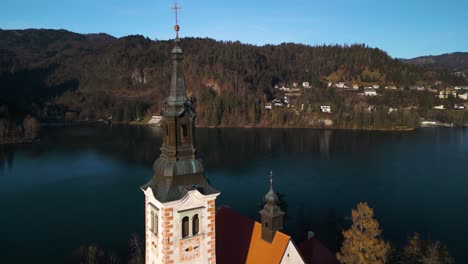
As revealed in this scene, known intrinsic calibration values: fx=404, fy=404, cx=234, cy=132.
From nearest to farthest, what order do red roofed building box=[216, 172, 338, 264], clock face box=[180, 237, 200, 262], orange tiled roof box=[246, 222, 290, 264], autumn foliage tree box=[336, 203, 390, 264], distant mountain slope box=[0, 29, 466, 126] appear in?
clock face box=[180, 237, 200, 262] → orange tiled roof box=[246, 222, 290, 264] → red roofed building box=[216, 172, 338, 264] → autumn foliage tree box=[336, 203, 390, 264] → distant mountain slope box=[0, 29, 466, 126]

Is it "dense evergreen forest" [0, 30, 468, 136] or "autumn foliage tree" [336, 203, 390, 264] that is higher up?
"dense evergreen forest" [0, 30, 468, 136]

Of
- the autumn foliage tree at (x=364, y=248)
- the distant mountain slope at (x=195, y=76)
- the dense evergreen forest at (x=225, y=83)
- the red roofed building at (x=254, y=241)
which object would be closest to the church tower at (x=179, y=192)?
the red roofed building at (x=254, y=241)

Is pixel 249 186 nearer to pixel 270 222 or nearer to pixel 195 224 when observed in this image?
pixel 270 222

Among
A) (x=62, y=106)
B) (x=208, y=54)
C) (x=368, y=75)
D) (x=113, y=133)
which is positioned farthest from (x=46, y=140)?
(x=368, y=75)

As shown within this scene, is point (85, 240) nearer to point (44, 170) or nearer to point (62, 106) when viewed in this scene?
point (44, 170)

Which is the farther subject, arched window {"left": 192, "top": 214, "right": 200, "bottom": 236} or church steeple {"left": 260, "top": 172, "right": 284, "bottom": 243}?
church steeple {"left": 260, "top": 172, "right": 284, "bottom": 243}

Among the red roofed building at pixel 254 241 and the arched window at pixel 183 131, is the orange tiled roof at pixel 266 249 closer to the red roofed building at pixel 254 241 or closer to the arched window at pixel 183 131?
the red roofed building at pixel 254 241

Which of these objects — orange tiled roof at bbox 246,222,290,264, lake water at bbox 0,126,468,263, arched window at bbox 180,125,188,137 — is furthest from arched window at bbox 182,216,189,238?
lake water at bbox 0,126,468,263

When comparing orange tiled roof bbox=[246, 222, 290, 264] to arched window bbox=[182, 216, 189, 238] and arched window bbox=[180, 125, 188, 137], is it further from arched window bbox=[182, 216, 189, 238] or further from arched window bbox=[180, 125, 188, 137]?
arched window bbox=[180, 125, 188, 137]

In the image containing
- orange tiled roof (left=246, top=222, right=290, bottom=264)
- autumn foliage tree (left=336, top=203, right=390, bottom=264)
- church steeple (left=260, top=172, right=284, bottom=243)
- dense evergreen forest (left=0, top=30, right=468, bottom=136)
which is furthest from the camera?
dense evergreen forest (left=0, top=30, right=468, bottom=136)

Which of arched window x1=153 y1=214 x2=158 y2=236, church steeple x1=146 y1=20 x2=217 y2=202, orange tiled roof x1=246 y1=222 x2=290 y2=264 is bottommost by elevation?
orange tiled roof x1=246 y1=222 x2=290 y2=264
